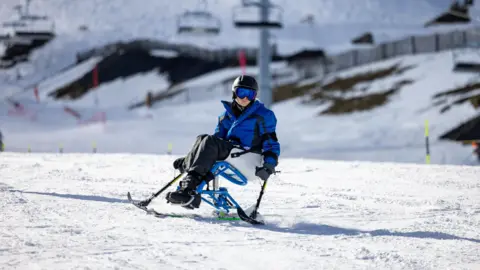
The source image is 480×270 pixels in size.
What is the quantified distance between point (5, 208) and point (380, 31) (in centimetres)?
4766

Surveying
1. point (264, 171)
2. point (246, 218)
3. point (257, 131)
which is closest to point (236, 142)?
point (257, 131)

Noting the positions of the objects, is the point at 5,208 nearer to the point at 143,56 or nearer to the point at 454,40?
the point at 454,40

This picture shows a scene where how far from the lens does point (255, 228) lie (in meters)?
5.39

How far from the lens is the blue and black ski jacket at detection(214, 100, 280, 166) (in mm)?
5926

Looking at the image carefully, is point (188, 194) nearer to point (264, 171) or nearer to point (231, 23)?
point (264, 171)

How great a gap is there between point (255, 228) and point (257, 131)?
104cm

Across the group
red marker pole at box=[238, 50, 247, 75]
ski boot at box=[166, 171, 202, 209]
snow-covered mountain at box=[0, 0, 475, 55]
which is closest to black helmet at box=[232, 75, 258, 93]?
ski boot at box=[166, 171, 202, 209]

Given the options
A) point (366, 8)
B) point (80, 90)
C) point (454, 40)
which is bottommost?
point (80, 90)

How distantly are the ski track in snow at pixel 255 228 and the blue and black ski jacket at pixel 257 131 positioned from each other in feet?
2.21

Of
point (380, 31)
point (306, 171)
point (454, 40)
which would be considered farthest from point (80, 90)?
point (306, 171)

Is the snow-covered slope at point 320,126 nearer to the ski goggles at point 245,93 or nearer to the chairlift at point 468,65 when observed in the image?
the chairlift at point 468,65

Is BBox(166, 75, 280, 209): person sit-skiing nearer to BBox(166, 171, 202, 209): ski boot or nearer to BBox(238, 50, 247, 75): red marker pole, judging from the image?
BBox(166, 171, 202, 209): ski boot

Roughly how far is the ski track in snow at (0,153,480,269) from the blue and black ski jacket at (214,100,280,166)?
673mm

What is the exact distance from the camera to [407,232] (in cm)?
529
